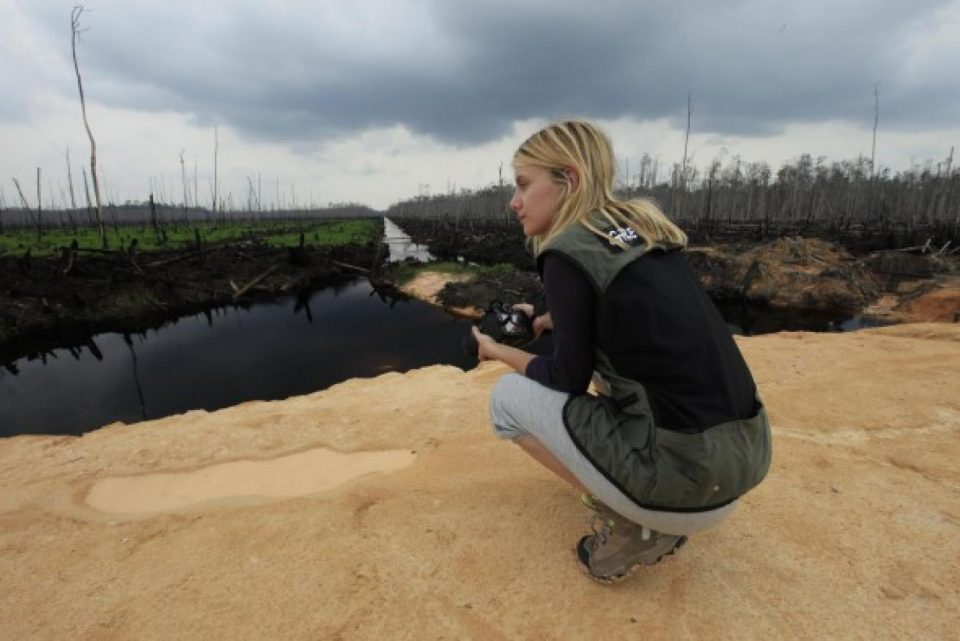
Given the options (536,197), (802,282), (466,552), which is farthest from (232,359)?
(802,282)

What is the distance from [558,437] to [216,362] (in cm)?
1008

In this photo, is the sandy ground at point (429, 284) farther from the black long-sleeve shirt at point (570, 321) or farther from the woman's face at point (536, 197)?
the black long-sleeve shirt at point (570, 321)

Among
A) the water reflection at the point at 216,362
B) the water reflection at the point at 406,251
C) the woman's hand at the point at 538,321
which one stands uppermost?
the woman's hand at the point at 538,321

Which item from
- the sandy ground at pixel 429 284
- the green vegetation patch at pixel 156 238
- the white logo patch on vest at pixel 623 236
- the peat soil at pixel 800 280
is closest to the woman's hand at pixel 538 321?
the white logo patch on vest at pixel 623 236

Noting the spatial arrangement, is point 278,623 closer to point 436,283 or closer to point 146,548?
point 146,548

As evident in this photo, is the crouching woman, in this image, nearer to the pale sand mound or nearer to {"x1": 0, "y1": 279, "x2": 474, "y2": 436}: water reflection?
the pale sand mound

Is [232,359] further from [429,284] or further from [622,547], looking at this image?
[622,547]

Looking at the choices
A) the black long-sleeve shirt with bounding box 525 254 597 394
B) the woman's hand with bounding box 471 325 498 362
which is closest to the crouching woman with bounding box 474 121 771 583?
the black long-sleeve shirt with bounding box 525 254 597 394

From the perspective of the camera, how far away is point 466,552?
7.06 feet

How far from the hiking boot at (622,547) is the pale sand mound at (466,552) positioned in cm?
8

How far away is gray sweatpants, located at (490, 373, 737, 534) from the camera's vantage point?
1.60 m

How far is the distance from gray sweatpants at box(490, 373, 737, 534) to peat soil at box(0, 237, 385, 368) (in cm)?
1278

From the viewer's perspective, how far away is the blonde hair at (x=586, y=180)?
1.63 metres

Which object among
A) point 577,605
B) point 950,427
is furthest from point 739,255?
point 577,605
